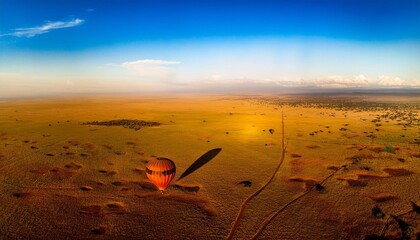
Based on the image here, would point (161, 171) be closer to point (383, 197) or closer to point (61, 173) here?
point (61, 173)

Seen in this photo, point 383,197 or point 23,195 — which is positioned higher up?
point 23,195

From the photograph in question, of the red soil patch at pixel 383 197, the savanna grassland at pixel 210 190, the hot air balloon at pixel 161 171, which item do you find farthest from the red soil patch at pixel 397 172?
the hot air balloon at pixel 161 171

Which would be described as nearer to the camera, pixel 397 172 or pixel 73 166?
pixel 397 172

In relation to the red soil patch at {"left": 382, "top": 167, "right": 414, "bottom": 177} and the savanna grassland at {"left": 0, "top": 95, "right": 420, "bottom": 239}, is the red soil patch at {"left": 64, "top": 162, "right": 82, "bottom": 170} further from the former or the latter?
the red soil patch at {"left": 382, "top": 167, "right": 414, "bottom": 177}

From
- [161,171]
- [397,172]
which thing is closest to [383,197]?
[397,172]

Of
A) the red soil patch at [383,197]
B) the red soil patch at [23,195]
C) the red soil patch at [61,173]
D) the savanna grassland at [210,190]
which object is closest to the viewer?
the savanna grassland at [210,190]

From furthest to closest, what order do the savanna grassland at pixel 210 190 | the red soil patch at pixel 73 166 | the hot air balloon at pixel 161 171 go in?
the red soil patch at pixel 73 166
the hot air balloon at pixel 161 171
the savanna grassland at pixel 210 190

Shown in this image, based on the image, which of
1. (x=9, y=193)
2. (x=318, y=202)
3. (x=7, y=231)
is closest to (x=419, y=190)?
(x=318, y=202)

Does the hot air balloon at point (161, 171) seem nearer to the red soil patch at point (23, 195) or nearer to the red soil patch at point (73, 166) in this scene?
the red soil patch at point (23, 195)

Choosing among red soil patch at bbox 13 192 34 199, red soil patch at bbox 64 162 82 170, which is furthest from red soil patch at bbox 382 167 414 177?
red soil patch at bbox 13 192 34 199

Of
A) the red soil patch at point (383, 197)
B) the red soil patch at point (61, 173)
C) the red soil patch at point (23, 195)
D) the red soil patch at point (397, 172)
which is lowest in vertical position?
the red soil patch at point (383, 197)

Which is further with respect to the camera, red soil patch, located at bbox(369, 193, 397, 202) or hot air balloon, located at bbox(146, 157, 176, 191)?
hot air balloon, located at bbox(146, 157, 176, 191)
